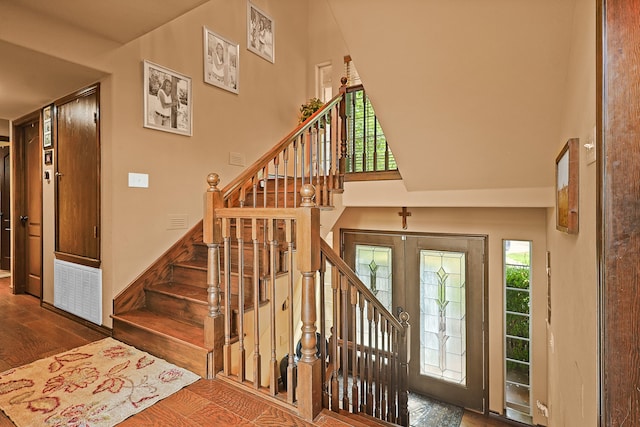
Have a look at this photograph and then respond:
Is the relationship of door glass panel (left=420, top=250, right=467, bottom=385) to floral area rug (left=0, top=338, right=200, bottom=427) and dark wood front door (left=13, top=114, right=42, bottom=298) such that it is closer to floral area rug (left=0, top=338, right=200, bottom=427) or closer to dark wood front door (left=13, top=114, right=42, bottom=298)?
floral area rug (left=0, top=338, right=200, bottom=427)

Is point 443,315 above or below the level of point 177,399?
below

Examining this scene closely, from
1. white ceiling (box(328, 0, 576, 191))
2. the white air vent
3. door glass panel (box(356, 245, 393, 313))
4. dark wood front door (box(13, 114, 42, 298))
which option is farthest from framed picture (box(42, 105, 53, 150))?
door glass panel (box(356, 245, 393, 313))

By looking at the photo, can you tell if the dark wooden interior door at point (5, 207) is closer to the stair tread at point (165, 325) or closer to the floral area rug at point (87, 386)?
the stair tread at point (165, 325)

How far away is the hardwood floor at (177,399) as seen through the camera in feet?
5.21

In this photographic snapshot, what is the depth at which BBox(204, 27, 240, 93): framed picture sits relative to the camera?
3.49 m

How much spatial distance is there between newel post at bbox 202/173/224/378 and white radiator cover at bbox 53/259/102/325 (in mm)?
1323

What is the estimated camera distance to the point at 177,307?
2572mm

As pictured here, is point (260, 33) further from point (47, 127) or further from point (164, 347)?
point (164, 347)

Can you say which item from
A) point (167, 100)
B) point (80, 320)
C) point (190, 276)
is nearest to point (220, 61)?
point (167, 100)

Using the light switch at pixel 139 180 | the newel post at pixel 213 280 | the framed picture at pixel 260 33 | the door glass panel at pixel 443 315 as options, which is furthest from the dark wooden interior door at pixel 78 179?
the door glass panel at pixel 443 315

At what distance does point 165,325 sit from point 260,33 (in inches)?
142

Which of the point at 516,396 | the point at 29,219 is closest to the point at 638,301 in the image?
the point at 516,396

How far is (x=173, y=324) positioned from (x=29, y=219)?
2761mm

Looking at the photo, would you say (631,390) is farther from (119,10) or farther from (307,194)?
(119,10)
